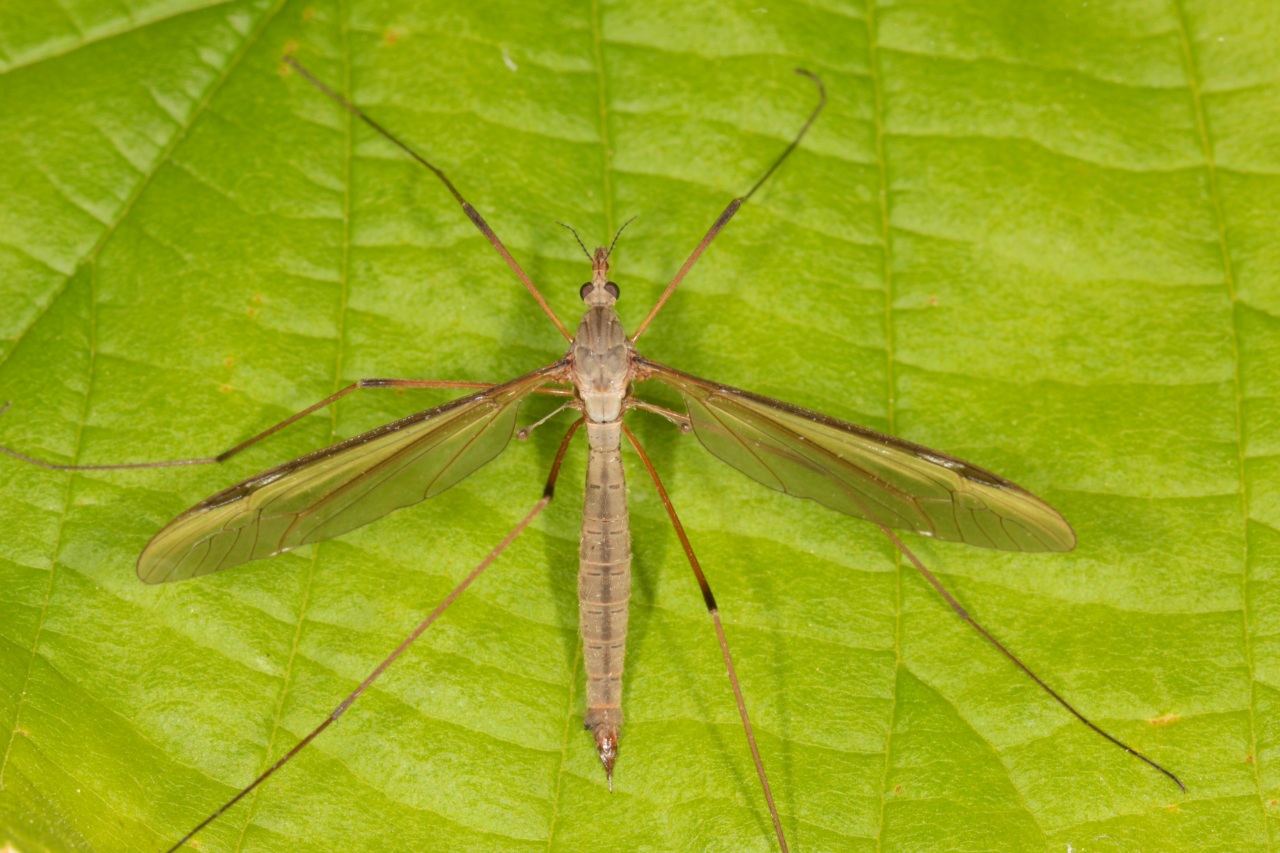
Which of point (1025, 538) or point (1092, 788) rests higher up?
point (1025, 538)

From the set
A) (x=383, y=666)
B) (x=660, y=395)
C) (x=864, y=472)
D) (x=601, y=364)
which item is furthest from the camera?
(x=660, y=395)

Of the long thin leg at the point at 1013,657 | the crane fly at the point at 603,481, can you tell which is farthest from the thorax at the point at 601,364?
the long thin leg at the point at 1013,657

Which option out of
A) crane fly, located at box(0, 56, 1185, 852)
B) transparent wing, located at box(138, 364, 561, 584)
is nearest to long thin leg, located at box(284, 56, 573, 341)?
crane fly, located at box(0, 56, 1185, 852)

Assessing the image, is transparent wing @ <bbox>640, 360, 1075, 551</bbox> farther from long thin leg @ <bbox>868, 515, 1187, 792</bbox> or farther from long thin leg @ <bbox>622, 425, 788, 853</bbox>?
long thin leg @ <bbox>622, 425, 788, 853</bbox>

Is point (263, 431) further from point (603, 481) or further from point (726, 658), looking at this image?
point (726, 658)

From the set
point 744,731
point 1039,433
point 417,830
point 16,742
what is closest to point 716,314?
point 1039,433

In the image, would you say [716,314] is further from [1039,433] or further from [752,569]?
[1039,433]

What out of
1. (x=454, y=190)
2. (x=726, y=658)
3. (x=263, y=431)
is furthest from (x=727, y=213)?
(x=263, y=431)
